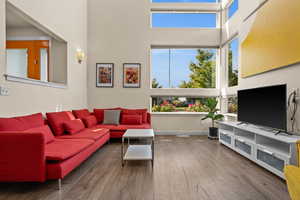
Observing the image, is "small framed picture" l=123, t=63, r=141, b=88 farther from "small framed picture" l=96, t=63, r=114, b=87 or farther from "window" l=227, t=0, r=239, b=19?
"window" l=227, t=0, r=239, b=19

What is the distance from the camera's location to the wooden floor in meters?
1.97

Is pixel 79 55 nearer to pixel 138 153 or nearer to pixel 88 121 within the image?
pixel 88 121

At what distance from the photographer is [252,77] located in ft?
12.4

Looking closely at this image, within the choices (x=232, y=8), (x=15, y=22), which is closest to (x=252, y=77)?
(x=232, y=8)

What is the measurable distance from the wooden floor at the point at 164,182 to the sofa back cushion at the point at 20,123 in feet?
2.36

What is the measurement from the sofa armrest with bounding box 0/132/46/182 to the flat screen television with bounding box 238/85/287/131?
3255mm

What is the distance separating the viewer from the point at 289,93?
275cm

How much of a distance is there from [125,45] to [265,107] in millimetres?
4317

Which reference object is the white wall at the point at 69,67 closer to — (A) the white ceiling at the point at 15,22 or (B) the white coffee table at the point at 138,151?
(A) the white ceiling at the point at 15,22

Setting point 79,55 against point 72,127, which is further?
point 79,55

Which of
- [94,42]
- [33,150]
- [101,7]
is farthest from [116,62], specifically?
[33,150]

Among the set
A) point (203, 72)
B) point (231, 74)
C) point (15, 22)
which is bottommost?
point (231, 74)

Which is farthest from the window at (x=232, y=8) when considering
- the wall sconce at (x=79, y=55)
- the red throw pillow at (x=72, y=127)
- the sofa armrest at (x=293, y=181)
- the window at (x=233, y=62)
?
the red throw pillow at (x=72, y=127)

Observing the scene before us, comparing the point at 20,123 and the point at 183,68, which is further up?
the point at 183,68
